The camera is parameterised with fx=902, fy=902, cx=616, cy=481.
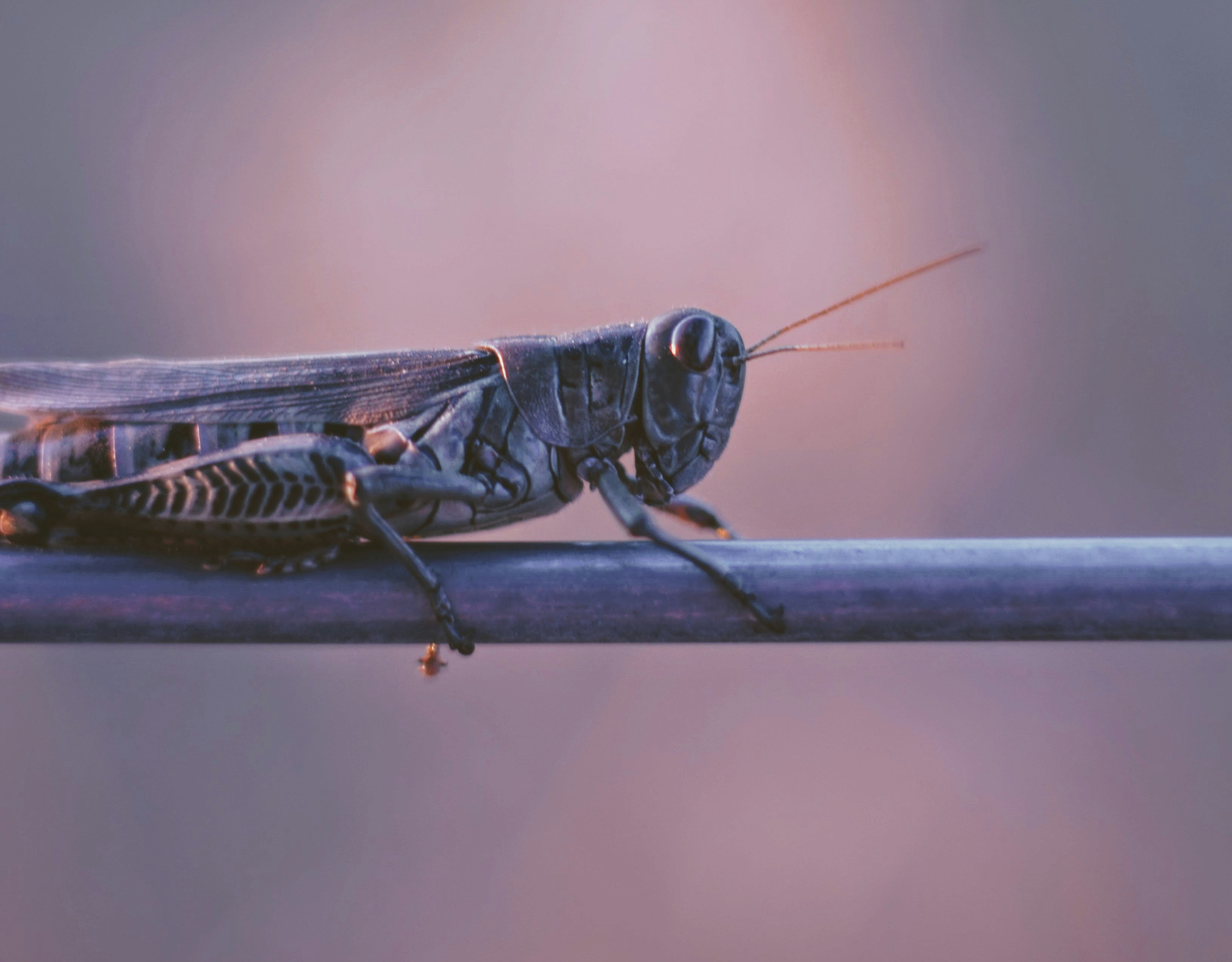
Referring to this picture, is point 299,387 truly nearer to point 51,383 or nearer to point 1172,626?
point 51,383

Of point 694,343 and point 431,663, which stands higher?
point 694,343

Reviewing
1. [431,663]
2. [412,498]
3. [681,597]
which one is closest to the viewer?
[681,597]

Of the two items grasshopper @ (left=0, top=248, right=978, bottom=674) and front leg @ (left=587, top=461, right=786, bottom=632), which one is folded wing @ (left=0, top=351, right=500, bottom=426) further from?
front leg @ (left=587, top=461, right=786, bottom=632)

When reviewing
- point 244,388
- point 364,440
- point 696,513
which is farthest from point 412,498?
point 696,513

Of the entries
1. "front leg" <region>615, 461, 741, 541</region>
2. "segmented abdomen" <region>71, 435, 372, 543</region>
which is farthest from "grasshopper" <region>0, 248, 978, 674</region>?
"front leg" <region>615, 461, 741, 541</region>

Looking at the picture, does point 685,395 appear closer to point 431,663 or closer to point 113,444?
point 431,663

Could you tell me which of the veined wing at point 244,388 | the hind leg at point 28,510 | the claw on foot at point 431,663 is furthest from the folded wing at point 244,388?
the claw on foot at point 431,663
